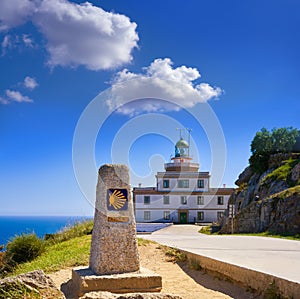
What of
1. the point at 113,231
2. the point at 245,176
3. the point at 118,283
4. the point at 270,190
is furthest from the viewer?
the point at 245,176

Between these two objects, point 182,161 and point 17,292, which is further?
point 182,161

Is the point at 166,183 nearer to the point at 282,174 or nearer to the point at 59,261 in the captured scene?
the point at 282,174

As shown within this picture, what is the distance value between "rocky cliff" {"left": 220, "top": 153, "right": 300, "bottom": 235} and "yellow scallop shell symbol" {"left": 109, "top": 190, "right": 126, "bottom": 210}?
41.4 feet

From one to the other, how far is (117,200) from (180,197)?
42716 millimetres

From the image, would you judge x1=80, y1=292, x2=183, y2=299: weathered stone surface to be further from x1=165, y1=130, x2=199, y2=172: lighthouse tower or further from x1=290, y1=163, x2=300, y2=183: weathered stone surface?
x1=165, y1=130, x2=199, y2=172: lighthouse tower

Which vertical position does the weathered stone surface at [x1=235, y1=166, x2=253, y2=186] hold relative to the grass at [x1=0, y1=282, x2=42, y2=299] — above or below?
above

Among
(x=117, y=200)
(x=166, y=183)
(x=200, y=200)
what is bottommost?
(x=117, y=200)

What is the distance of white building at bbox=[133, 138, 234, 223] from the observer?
164ft

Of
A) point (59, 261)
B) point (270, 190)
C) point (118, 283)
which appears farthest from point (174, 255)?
point (270, 190)

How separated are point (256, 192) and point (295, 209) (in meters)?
11.6

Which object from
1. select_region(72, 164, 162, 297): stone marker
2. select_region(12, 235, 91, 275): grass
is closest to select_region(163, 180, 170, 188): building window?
select_region(12, 235, 91, 275): grass

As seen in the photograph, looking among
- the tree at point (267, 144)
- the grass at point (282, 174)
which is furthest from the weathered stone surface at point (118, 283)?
the tree at point (267, 144)

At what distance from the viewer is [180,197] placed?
50938mm

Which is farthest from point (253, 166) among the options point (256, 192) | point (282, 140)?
point (256, 192)
